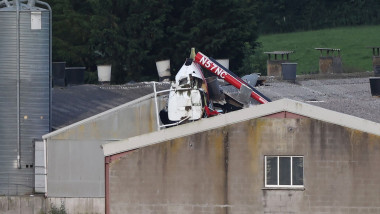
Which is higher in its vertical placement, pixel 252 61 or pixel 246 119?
pixel 252 61

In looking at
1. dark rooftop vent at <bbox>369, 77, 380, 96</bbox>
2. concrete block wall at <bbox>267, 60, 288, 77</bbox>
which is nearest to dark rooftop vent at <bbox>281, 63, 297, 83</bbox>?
concrete block wall at <bbox>267, 60, 288, 77</bbox>

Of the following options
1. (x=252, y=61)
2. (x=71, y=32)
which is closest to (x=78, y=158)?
(x=71, y=32)

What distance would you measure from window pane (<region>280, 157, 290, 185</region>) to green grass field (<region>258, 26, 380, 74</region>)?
2271 inches

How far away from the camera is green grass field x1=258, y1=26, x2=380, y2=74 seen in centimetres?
9319

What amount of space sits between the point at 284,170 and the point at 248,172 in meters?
0.84

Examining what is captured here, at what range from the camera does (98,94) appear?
49031mm

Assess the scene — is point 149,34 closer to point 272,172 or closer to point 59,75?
point 59,75

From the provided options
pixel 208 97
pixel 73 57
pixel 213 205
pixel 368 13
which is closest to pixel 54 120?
pixel 208 97

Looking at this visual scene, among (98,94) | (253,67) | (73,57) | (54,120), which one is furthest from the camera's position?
(253,67)

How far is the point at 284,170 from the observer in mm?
32250

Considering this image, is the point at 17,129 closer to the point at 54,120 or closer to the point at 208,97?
the point at 54,120

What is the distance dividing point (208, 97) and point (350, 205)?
9.01 meters

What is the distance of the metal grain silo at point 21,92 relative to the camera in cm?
4081

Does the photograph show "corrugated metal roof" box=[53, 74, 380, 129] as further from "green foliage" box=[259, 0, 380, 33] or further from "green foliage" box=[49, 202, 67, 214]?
"green foliage" box=[259, 0, 380, 33]
